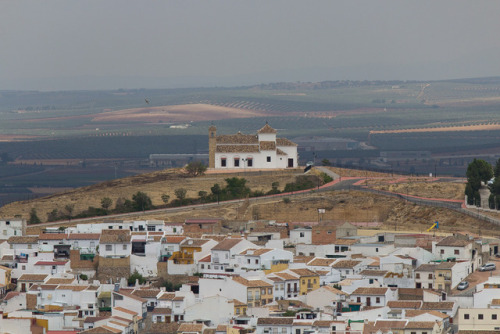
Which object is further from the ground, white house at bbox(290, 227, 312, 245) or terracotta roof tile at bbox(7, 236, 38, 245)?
terracotta roof tile at bbox(7, 236, 38, 245)

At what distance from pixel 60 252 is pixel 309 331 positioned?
55.8ft

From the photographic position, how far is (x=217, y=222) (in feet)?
208

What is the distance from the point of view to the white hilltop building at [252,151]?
267 ft

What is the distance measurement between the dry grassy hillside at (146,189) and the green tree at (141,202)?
41.0 inches

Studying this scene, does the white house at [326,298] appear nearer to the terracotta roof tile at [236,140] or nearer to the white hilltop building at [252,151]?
the white hilltop building at [252,151]

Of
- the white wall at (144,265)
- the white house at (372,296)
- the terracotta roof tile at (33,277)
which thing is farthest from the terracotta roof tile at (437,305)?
the terracotta roof tile at (33,277)

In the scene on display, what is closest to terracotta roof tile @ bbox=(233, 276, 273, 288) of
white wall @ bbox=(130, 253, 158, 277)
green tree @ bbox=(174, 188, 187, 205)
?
white wall @ bbox=(130, 253, 158, 277)

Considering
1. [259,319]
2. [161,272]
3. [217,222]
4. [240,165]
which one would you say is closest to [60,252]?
[161,272]

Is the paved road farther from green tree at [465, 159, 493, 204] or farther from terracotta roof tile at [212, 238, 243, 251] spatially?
terracotta roof tile at [212, 238, 243, 251]

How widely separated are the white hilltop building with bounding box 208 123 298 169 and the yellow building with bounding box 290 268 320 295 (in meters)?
30.1

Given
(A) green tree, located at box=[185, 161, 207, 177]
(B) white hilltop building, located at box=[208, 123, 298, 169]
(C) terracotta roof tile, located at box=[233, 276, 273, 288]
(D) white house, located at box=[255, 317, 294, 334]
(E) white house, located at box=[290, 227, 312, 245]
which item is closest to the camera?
(D) white house, located at box=[255, 317, 294, 334]

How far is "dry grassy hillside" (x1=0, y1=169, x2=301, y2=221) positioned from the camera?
76.0 metres

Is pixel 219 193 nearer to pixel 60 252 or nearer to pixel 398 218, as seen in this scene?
pixel 398 218

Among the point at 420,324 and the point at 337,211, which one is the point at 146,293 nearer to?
the point at 420,324
